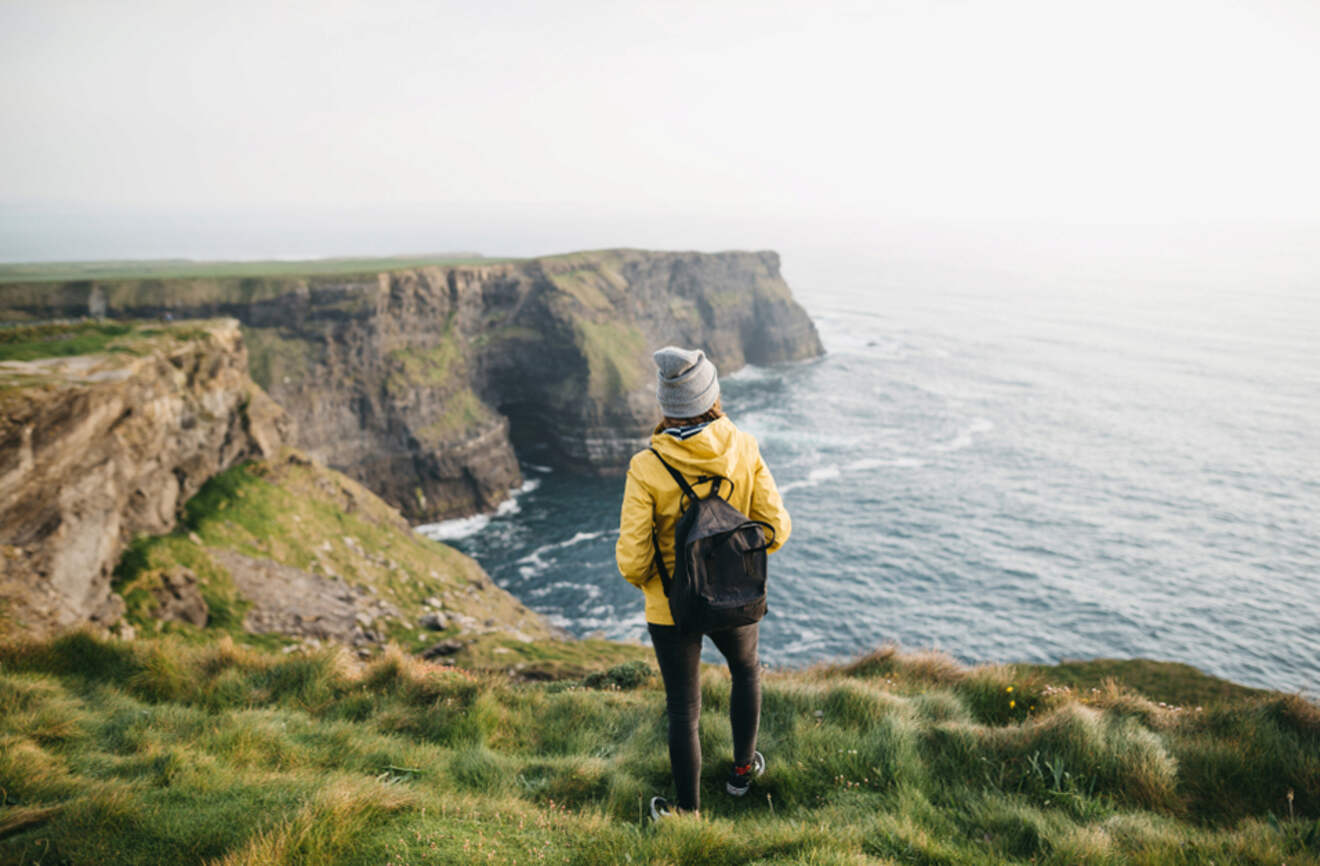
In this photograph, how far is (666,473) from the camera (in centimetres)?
412

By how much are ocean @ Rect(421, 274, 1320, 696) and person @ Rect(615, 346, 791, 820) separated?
2118 centimetres

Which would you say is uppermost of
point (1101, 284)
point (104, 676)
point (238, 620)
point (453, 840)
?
point (1101, 284)

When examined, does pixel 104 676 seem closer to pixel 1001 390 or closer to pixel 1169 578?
pixel 1169 578

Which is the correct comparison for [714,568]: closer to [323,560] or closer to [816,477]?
[323,560]

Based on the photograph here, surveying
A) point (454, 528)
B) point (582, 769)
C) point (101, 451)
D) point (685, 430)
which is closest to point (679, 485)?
point (685, 430)

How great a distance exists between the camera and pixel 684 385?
421 cm

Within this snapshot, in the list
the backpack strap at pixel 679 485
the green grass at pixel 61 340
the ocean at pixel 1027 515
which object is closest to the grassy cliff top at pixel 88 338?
the green grass at pixel 61 340

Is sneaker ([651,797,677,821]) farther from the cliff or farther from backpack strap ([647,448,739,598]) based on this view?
the cliff

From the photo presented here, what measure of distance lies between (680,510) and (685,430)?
1.82 feet

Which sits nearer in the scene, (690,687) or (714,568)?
(714,568)

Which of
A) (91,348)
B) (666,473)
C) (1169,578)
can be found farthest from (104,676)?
(1169,578)

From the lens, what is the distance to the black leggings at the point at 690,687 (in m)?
4.30

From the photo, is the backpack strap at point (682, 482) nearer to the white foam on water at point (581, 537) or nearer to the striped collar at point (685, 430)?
the striped collar at point (685, 430)

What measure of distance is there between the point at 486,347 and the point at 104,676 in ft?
195
